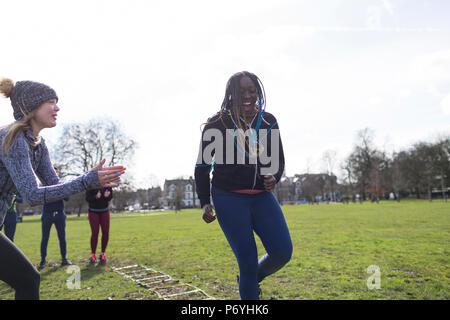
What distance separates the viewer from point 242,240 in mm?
2799

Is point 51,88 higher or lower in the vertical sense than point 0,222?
higher

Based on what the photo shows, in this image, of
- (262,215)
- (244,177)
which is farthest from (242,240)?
(244,177)

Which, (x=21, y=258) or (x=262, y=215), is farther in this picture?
(x=262, y=215)

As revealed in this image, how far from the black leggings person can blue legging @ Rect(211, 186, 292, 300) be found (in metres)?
1.62

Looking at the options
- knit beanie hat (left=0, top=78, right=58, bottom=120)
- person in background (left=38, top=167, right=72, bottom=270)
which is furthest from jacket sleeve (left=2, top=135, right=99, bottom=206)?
person in background (left=38, top=167, right=72, bottom=270)

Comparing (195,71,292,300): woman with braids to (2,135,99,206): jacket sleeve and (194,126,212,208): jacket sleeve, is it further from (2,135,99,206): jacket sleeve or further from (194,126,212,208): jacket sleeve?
(2,135,99,206): jacket sleeve

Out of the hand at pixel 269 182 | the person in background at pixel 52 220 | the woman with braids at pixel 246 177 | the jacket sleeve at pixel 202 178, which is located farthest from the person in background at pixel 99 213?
the hand at pixel 269 182

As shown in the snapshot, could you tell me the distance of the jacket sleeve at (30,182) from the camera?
2.15 m

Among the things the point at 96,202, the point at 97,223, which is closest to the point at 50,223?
the point at 97,223

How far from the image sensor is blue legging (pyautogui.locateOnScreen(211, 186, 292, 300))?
2779 millimetres

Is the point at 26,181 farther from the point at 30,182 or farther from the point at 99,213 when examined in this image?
the point at 99,213

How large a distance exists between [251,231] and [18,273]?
192 cm
